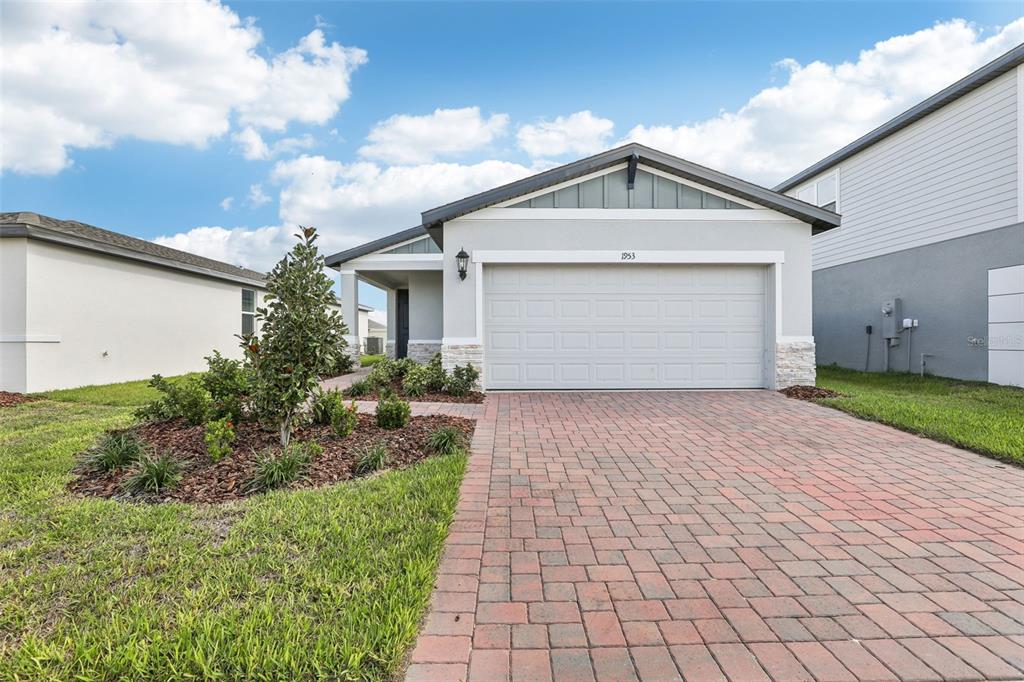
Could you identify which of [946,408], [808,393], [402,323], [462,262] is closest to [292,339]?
[462,262]

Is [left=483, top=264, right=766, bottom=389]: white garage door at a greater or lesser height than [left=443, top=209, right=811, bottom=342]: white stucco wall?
lesser

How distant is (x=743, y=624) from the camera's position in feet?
7.55

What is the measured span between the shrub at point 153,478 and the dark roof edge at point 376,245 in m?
10.4

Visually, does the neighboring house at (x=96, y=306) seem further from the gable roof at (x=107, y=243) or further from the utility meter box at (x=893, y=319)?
the utility meter box at (x=893, y=319)

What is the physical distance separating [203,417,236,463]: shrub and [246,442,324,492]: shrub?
0.37 metres

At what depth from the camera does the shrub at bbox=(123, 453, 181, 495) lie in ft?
12.8

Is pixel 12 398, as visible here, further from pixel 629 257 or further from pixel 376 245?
pixel 629 257

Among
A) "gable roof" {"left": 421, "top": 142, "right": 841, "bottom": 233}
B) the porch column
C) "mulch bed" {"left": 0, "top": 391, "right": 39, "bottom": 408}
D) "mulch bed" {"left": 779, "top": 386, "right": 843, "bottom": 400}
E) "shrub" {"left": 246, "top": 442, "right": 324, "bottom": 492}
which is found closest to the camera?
"shrub" {"left": 246, "top": 442, "right": 324, "bottom": 492}

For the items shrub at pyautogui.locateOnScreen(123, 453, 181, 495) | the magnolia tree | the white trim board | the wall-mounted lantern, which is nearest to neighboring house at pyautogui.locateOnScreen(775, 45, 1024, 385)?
the white trim board

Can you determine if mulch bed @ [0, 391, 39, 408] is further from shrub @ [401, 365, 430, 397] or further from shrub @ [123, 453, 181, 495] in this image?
shrub @ [123, 453, 181, 495]

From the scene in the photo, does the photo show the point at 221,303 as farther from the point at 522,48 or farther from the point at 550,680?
the point at 550,680

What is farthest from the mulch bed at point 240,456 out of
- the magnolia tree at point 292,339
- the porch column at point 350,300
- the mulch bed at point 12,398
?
the porch column at point 350,300

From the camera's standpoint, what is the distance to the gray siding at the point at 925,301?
10328 millimetres

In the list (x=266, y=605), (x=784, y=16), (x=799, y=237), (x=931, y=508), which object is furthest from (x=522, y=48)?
(x=266, y=605)
